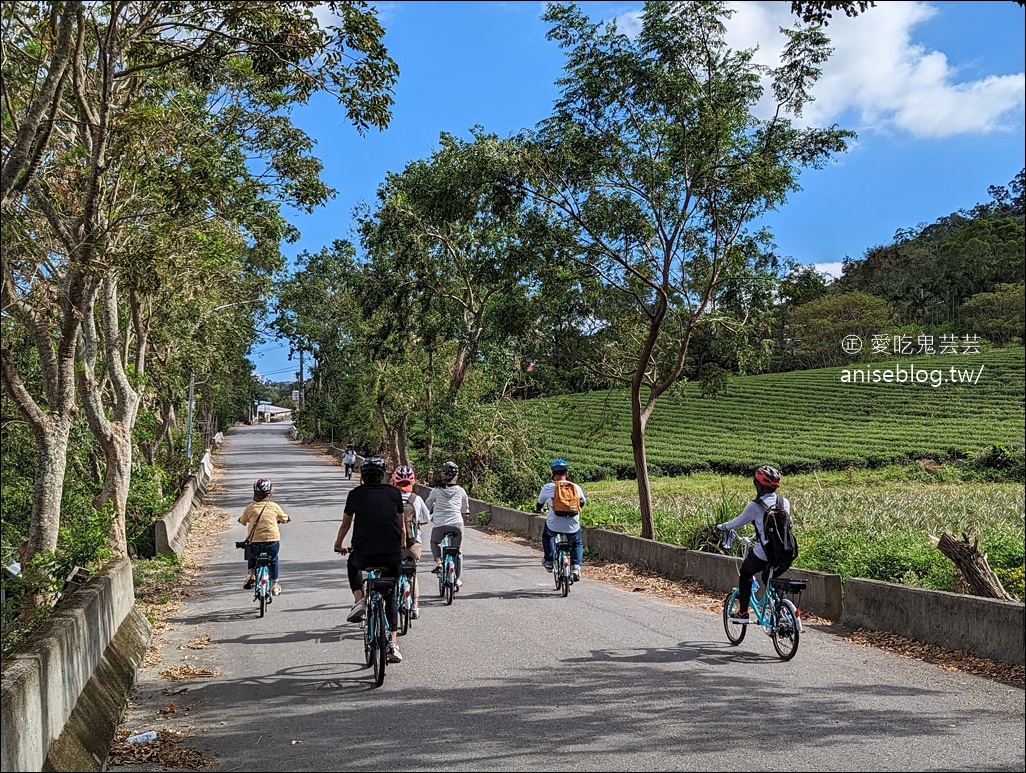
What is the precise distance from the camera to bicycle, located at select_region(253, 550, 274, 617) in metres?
11.5

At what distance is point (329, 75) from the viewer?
9.53 meters

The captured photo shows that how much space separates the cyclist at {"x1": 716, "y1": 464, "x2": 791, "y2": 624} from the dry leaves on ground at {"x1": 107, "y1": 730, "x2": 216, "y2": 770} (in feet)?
16.3

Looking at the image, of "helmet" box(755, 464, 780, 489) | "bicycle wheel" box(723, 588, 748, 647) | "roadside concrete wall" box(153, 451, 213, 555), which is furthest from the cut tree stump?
"roadside concrete wall" box(153, 451, 213, 555)

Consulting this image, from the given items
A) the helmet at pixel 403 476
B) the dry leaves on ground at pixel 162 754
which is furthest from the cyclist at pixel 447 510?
the dry leaves on ground at pixel 162 754

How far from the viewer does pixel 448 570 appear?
39.2 ft

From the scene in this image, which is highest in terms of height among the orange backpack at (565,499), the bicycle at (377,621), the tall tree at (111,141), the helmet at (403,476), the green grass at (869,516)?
the tall tree at (111,141)

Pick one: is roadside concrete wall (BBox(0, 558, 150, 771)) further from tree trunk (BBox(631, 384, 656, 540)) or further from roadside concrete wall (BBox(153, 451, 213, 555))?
tree trunk (BBox(631, 384, 656, 540))

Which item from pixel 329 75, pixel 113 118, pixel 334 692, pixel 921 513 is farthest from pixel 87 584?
pixel 921 513

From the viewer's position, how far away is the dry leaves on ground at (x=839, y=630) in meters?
8.16

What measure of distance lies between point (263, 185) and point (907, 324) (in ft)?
269

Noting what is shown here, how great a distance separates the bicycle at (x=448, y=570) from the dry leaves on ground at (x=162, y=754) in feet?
18.7

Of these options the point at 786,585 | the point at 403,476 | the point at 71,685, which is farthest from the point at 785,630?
the point at 71,685

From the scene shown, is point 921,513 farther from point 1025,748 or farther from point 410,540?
point 1025,748

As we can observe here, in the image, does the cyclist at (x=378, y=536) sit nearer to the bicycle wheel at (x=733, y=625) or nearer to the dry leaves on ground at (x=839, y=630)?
the bicycle wheel at (x=733, y=625)
